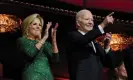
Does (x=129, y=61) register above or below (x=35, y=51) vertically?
below

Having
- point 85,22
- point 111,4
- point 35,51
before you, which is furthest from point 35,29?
point 111,4

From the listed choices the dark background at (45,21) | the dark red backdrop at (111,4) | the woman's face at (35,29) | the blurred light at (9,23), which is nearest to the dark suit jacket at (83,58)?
the woman's face at (35,29)

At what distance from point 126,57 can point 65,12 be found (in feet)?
2.36

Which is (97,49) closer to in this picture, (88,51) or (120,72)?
(88,51)

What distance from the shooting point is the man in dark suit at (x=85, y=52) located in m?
2.46

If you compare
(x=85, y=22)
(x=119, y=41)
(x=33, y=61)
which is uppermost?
(x=85, y=22)

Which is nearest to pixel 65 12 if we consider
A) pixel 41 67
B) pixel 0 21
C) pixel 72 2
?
pixel 72 2

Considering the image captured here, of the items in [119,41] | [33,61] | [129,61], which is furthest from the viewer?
[119,41]

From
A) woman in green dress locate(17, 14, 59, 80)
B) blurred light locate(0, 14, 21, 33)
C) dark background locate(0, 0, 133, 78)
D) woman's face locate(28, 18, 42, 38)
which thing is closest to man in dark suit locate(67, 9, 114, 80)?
woman in green dress locate(17, 14, 59, 80)

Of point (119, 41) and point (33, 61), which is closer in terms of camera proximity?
point (33, 61)

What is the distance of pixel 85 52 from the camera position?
2.54 m

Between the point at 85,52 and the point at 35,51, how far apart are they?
0.35 metres

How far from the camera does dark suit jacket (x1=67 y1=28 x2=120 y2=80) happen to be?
8.17 ft

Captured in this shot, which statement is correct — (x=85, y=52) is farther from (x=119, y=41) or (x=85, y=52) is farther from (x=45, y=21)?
(x=119, y=41)
